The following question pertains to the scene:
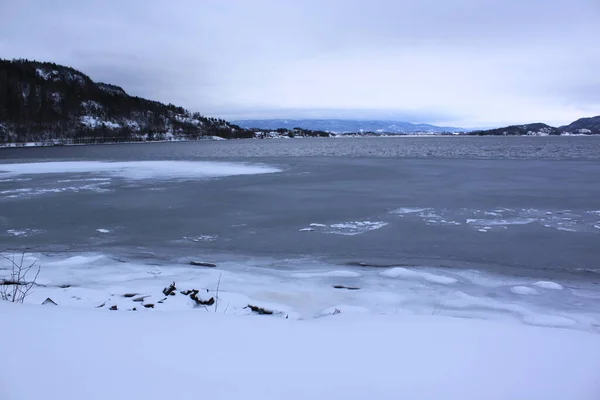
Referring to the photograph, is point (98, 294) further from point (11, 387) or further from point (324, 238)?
point (324, 238)

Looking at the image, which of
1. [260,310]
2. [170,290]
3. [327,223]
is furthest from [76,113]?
[260,310]

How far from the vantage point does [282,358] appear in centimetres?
262

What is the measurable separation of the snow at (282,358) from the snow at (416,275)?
2.20m

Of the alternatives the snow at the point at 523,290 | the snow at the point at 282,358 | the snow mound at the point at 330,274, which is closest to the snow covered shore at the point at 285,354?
the snow at the point at 282,358

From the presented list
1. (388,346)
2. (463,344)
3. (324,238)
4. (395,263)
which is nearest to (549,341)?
(463,344)

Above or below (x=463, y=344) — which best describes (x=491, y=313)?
below

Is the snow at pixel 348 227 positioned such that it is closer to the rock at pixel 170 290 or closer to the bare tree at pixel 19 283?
the rock at pixel 170 290

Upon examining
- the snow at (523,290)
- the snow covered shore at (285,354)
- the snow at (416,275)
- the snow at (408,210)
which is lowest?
the snow at (416,275)

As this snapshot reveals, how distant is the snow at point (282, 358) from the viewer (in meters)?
2.24

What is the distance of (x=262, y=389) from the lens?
2.24 m

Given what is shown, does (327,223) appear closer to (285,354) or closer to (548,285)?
(548,285)

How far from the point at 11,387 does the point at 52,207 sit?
409 inches

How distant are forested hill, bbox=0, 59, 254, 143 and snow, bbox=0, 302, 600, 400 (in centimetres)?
11055

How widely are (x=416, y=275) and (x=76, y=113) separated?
145098 millimetres
